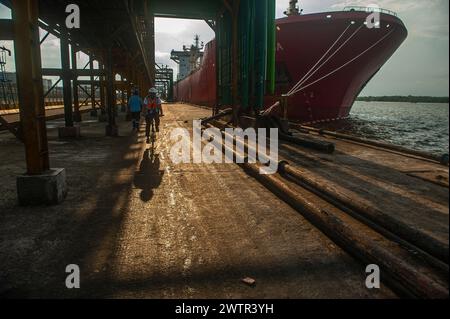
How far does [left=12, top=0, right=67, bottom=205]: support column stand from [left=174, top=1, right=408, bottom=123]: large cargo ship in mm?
14276

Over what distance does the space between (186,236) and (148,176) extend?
2999 mm

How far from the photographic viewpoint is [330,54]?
18.7m

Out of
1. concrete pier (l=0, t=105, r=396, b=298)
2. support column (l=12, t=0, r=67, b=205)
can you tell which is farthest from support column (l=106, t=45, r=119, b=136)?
support column (l=12, t=0, r=67, b=205)

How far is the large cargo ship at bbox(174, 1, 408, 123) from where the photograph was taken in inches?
709

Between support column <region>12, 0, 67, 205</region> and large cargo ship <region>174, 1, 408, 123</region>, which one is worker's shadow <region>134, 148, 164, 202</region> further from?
large cargo ship <region>174, 1, 408, 123</region>

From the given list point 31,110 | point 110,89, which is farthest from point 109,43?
point 31,110

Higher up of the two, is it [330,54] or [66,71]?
[330,54]

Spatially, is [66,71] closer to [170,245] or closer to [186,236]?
[186,236]

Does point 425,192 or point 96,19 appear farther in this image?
point 96,19

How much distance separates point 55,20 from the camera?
449 inches

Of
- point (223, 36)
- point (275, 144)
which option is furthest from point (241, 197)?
point (223, 36)

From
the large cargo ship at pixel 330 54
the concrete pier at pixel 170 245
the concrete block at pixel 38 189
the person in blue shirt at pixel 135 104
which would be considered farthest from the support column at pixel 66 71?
the large cargo ship at pixel 330 54
